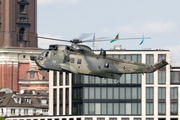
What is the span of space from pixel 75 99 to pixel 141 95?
52.6ft

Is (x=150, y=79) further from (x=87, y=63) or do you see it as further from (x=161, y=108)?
(x=87, y=63)

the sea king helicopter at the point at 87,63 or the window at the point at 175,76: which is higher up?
the sea king helicopter at the point at 87,63

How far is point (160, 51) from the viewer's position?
125 m

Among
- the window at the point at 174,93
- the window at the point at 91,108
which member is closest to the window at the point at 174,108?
the window at the point at 174,93

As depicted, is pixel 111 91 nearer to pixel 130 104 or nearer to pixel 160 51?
pixel 130 104

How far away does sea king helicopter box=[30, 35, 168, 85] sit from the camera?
203 ft

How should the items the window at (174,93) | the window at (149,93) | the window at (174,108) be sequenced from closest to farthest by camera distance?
the window at (174,108) → the window at (174,93) → the window at (149,93)

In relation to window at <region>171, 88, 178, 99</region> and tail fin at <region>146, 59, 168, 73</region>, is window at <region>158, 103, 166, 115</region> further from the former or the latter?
tail fin at <region>146, 59, 168, 73</region>

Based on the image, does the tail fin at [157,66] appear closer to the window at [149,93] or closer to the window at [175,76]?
the window at [149,93]

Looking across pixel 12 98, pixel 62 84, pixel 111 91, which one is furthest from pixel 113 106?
pixel 12 98

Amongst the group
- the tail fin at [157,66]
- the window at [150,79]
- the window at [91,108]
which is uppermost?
the tail fin at [157,66]

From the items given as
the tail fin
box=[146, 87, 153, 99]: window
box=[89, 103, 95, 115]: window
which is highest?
the tail fin

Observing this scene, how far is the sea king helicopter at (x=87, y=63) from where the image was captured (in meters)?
62.0

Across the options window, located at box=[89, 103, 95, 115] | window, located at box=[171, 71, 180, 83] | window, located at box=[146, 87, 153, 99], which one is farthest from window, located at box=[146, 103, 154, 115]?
window, located at box=[89, 103, 95, 115]
